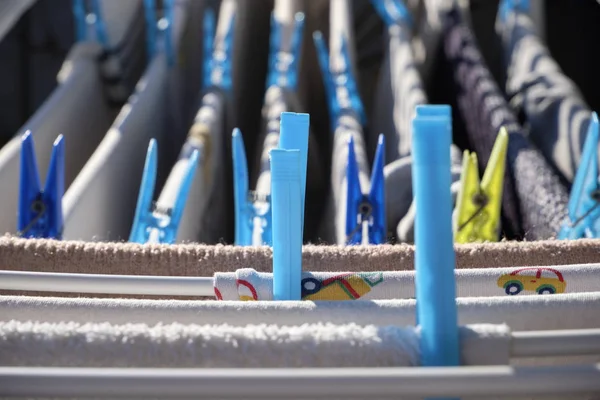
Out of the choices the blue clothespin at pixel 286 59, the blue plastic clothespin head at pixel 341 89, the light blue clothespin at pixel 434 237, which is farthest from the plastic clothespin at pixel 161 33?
the light blue clothespin at pixel 434 237

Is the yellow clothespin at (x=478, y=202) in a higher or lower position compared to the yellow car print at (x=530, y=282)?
higher

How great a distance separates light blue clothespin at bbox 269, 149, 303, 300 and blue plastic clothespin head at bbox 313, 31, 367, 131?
44.1 inches

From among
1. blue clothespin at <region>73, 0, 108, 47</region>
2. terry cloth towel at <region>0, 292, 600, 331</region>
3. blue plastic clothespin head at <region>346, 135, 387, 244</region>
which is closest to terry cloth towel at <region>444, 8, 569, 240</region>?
blue plastic clothespin head at <region>346, 135, 387, 244</region>

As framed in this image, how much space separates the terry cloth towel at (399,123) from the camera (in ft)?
3.67

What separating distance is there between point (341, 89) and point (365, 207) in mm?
742

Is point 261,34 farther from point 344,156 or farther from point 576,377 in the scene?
point 576,377

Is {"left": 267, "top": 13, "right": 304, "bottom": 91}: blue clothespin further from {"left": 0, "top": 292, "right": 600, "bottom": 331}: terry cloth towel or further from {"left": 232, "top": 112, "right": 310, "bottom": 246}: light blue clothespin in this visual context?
{"left": 0, "top": 292, "right": 600, "bottom": 331}: terry cloth towel

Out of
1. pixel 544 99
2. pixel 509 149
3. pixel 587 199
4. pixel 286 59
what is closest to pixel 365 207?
pixel 587 199

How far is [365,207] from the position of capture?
92 cm

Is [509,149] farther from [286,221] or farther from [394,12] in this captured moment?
[286,221]

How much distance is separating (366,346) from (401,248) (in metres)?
0.21

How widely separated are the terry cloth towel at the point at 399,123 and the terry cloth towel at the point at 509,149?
0.29 feet

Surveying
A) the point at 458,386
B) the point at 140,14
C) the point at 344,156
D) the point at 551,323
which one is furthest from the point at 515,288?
the point at 140,14

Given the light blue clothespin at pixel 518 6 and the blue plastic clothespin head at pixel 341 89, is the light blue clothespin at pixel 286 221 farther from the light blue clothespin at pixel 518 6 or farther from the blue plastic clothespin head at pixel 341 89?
the light blue clothespin at pixel 518 6
